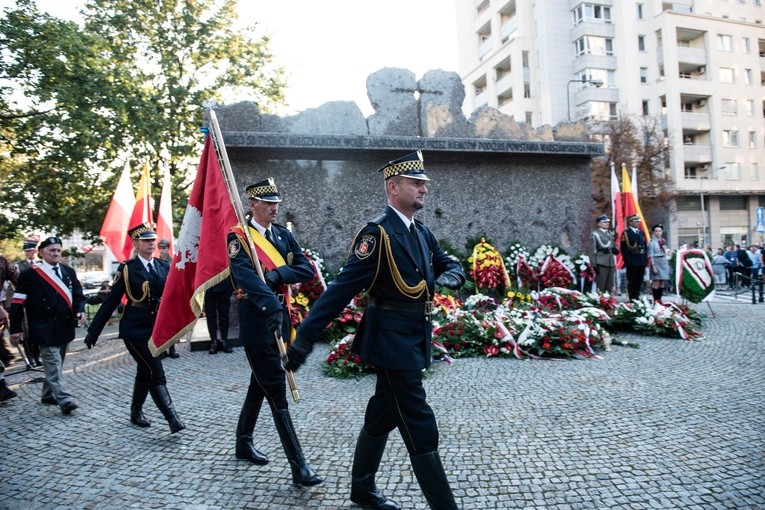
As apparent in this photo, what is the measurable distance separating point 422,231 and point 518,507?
1.84 m

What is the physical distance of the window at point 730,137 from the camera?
38.7 metres

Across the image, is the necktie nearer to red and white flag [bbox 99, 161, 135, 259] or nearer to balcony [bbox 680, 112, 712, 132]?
red and white flag [bbox 99, 161, 135, 259]

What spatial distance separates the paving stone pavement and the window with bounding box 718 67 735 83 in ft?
135

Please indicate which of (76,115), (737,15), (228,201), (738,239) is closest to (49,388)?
(228,201)

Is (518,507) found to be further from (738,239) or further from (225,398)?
(738,239)

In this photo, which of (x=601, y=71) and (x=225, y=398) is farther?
(x=601, y=71)

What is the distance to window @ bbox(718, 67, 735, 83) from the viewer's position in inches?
1543

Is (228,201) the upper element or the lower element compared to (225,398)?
upper

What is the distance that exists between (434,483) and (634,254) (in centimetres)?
904

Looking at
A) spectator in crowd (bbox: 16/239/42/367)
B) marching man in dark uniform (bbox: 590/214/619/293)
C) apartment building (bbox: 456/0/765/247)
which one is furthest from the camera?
apartment building (bbox: 456/0/765/247)

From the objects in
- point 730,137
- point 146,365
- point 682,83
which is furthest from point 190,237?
point 730,137

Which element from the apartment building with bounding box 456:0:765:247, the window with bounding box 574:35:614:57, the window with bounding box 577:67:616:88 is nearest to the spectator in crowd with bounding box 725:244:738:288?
the apartment building with bounding box 456:0:765:247

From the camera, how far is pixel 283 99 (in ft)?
75.0

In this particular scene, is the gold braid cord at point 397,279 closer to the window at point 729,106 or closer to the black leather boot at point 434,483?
the black leather boot at point 434,483
